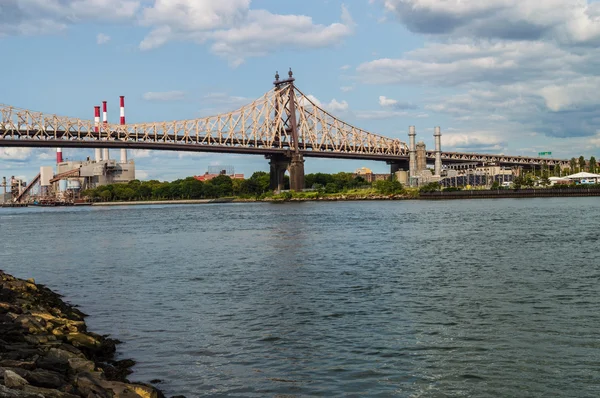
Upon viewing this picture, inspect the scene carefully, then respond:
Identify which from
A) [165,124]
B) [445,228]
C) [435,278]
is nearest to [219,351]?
[435,278]

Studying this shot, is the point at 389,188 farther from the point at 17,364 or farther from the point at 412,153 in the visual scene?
the point at 17,364

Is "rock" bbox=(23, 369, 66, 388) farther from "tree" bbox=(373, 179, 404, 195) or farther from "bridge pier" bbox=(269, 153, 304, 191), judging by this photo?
"tree" bbox=(373, 179, 404, 195)

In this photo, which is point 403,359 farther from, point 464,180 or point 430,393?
point 464,180

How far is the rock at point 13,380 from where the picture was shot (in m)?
6.55

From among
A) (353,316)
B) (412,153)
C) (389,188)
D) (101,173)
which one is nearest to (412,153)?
(412,153)

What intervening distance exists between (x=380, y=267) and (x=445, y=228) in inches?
722

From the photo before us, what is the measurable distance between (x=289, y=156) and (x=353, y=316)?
3770 inches

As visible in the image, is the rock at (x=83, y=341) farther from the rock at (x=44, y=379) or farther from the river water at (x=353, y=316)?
the rock at (x=44, y=379)

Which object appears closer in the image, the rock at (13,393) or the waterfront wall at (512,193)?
the rock at (13,393)

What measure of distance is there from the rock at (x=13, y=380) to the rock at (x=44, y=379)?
29 centimetres

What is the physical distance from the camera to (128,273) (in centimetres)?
2192

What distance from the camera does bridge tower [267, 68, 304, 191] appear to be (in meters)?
107

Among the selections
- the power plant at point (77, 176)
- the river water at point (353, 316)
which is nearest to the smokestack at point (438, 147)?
the power plant at point (77, 176)

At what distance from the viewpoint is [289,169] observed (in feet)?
354
